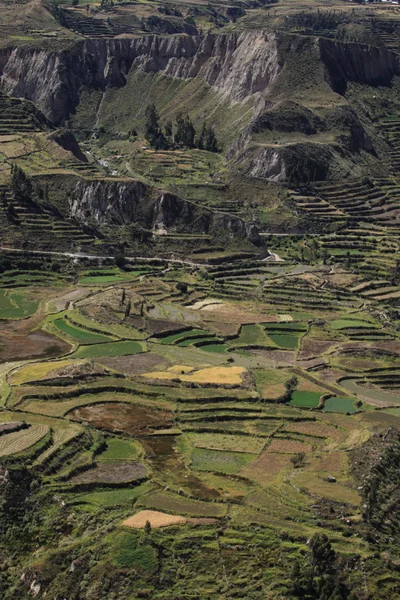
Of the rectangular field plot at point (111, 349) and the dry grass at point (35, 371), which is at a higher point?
the dry grass at point (35, 371)

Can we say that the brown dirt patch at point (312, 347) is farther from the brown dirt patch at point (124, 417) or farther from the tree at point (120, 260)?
the tree at point (120, 260)

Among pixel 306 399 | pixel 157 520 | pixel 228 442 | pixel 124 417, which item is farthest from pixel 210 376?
pixel 157 520

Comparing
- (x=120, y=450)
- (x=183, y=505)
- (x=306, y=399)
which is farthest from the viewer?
(x=306, y=399)

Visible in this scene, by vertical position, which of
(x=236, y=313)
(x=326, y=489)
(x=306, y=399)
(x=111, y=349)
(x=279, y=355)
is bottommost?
(x=236, y=313)

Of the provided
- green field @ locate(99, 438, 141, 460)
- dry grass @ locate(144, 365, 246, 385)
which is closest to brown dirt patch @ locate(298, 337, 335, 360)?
dry grass @ locate(144, 365, 246, 385)

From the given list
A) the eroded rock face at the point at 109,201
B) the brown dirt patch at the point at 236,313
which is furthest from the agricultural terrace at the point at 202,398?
the eroded rock face at the point at 109,201

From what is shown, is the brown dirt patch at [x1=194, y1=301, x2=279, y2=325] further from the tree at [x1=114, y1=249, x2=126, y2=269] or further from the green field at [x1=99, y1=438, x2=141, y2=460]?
the green field at [x1=99, y1=438, x2=141, y2=460]

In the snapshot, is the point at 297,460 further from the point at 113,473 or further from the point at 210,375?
the point at 210,375

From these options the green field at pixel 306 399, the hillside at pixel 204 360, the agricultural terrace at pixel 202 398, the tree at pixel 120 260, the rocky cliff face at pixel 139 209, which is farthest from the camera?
the rocky cliff face at pixel 139 209
